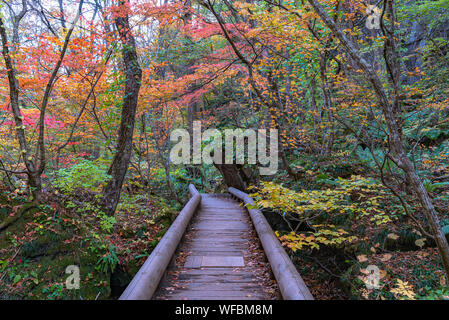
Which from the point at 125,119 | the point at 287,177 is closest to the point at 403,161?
the point at 287,177

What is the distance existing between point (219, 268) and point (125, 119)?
4.60 meters

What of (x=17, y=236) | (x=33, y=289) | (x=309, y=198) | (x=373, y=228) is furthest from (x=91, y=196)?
(x=373, y=228)

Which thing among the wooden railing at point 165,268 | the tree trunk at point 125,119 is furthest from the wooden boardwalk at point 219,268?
the tree trunk at point 125,119

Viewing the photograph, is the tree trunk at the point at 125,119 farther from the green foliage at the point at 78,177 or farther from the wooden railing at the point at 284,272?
the wooden railing at the point at 284,272

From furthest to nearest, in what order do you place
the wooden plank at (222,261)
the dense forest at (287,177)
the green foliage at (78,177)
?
the green foliage at (78,177), the wooden plank at (222,261), the dense forest at (287,177)

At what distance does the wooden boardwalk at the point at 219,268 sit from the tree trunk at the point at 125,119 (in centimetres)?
217

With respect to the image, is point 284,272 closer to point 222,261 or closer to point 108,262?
point 222,261

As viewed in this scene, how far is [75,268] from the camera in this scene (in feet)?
14.4

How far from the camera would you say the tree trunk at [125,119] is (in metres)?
6.35

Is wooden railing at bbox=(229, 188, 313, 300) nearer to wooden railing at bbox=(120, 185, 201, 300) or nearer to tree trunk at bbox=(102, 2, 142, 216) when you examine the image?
wooden railing at bbox=(120, 185, 201, 300)

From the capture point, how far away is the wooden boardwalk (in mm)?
3277

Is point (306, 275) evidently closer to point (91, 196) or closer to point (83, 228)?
point (83, 228)
